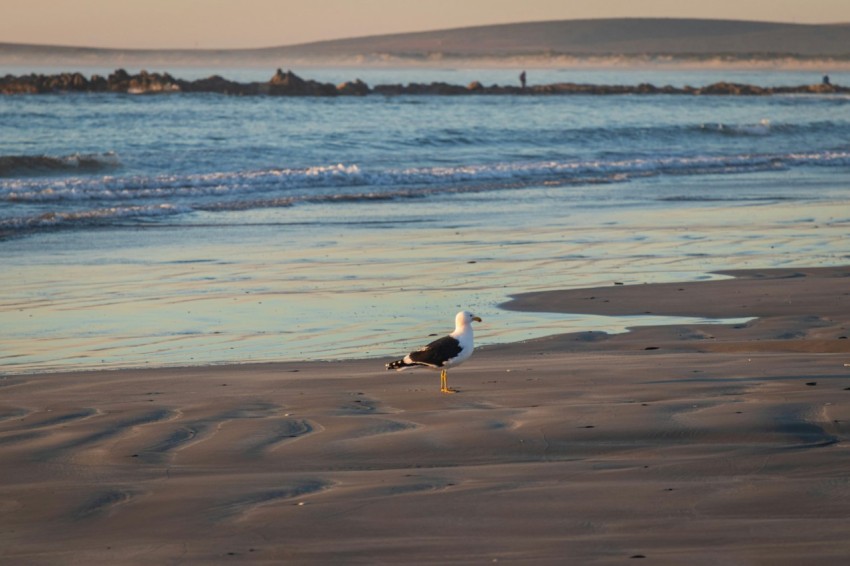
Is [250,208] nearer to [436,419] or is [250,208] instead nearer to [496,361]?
[496,361]

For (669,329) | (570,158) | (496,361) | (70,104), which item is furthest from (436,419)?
(70,104)

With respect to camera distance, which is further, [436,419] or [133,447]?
[436,419]

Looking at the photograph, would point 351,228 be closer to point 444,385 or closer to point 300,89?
point 444,385

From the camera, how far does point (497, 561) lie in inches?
166

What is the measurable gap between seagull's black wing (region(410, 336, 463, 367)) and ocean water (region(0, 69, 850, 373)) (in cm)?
146

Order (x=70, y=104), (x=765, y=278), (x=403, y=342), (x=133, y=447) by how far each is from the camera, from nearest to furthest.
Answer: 1. (x=133, y=447)
2. (x=403, y=342)
3. (x=765, y=278)
4. (x=70, y=104)

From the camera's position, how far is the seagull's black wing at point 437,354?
7.25m

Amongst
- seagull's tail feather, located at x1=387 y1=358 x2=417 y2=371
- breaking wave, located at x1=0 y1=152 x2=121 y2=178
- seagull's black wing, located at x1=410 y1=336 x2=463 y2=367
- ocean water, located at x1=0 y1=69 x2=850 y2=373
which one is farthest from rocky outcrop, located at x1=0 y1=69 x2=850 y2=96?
seagull's black wing, located at x1=410 y1=336 x2=463 y2=367

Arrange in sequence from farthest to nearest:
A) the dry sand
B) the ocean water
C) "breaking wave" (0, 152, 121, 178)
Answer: "breaking wave" (0, 152, 121, 178)
the ocean water
the dry sand

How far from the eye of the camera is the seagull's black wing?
23.8 ft

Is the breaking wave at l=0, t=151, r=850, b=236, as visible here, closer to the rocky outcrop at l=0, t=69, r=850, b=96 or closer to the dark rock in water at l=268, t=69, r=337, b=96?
the dark rock in water at l=268, t=69, r=337, b=96

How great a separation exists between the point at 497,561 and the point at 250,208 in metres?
15.8

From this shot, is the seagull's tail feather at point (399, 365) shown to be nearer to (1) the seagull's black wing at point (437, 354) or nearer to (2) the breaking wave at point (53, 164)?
(1) the seagull's black wing at point (437, 354)

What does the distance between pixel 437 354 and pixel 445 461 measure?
1.74 meters
